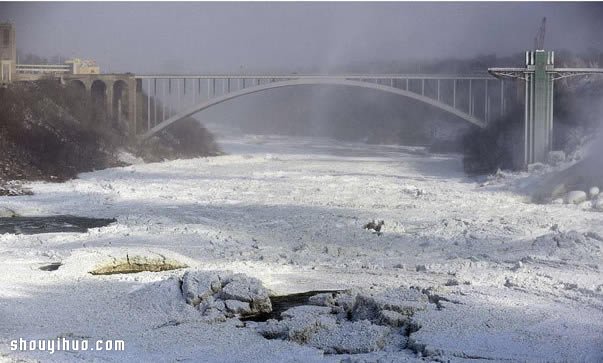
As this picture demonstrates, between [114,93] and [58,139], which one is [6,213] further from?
[114,93]

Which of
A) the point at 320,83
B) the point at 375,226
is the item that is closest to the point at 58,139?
the point at 320,83

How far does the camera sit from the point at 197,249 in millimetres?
17953

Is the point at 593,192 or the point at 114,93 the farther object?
the point at 114,93

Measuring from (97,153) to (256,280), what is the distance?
28289 millimetres

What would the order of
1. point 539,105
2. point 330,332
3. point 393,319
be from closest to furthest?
point 330,332
point 393,319
point 539,105

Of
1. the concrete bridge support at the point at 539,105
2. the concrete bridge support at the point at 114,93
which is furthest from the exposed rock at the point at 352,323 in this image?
the concrete bridge support at the point at 114,93

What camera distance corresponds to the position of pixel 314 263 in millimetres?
16766

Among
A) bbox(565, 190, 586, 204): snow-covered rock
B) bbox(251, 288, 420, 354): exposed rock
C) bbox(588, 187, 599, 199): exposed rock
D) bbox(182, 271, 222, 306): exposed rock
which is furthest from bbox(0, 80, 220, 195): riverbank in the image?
bbox(251, 288, 420, 354): exposed rock

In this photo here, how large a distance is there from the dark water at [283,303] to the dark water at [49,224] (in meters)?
7.99

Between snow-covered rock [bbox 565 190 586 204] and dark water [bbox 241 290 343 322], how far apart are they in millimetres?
11222

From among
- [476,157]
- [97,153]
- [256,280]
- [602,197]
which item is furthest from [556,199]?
[97,153]

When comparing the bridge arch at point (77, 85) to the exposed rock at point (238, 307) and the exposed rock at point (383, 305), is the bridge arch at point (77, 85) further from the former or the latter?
the exposed rock at point (383, 305)

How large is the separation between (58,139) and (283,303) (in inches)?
1109

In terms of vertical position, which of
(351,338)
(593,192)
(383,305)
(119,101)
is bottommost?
(351,338)
